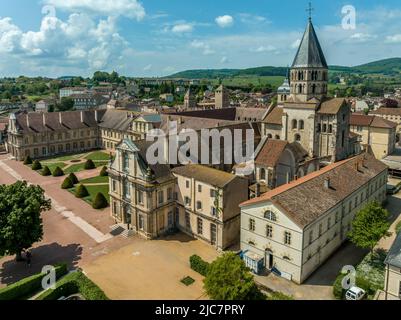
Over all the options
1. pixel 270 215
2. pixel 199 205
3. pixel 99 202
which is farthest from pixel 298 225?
pixel 99 202

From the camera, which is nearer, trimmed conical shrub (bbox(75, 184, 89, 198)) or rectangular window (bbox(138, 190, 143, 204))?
rectangular window (bbox(138, 190, 143, 204))

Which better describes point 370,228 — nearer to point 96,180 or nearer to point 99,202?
point 99,202

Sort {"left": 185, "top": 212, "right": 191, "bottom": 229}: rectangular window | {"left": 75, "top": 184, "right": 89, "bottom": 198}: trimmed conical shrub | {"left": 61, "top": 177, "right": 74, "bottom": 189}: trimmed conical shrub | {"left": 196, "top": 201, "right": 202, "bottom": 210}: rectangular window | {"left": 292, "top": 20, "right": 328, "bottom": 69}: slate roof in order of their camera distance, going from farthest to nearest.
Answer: {"left": 61, "top": 177, "right": 74, "bottom": 189}: trimmed conical shrub → {"left": 75, "top": 184, "right": 89, "bottom": 198}: trimmed conical shrub → {"left": 292, "top": 20, "right": 328, "bottom": 69}: slate roof → {"left": 185, "top": 212, "right": 191, "bottom": 229}: rectangular window → {"left": 196, "top": 201, "right": 202, "bottom": 210}: rectangular window

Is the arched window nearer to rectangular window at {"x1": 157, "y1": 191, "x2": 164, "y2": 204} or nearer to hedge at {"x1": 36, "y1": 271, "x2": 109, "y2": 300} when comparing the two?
rectangular window at {"x1": 157, "y1": 191, "x2": 164, "y2": 204}

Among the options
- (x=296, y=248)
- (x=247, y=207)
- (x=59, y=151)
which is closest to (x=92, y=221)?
(x=247, y=207)

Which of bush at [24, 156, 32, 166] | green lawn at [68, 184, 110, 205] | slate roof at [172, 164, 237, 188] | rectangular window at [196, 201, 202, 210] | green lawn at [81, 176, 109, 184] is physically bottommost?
green lawn at [68, 184, 110, 205]

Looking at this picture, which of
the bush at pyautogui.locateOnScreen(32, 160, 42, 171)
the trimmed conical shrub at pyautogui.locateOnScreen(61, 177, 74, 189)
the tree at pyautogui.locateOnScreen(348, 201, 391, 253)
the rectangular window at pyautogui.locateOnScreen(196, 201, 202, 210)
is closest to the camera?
the tree at pyautogui.locateOnScreen(348, 201, 391, 253)

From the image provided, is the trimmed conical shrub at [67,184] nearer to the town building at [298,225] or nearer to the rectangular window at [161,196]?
the rectangular window at [161,196]

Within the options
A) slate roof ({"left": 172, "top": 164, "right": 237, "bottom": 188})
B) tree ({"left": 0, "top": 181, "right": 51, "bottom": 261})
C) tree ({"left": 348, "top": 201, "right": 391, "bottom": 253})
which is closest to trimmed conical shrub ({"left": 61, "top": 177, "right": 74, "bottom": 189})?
tree ({"left": 0, "top": 181, "right": 51, "bottom": 261})
